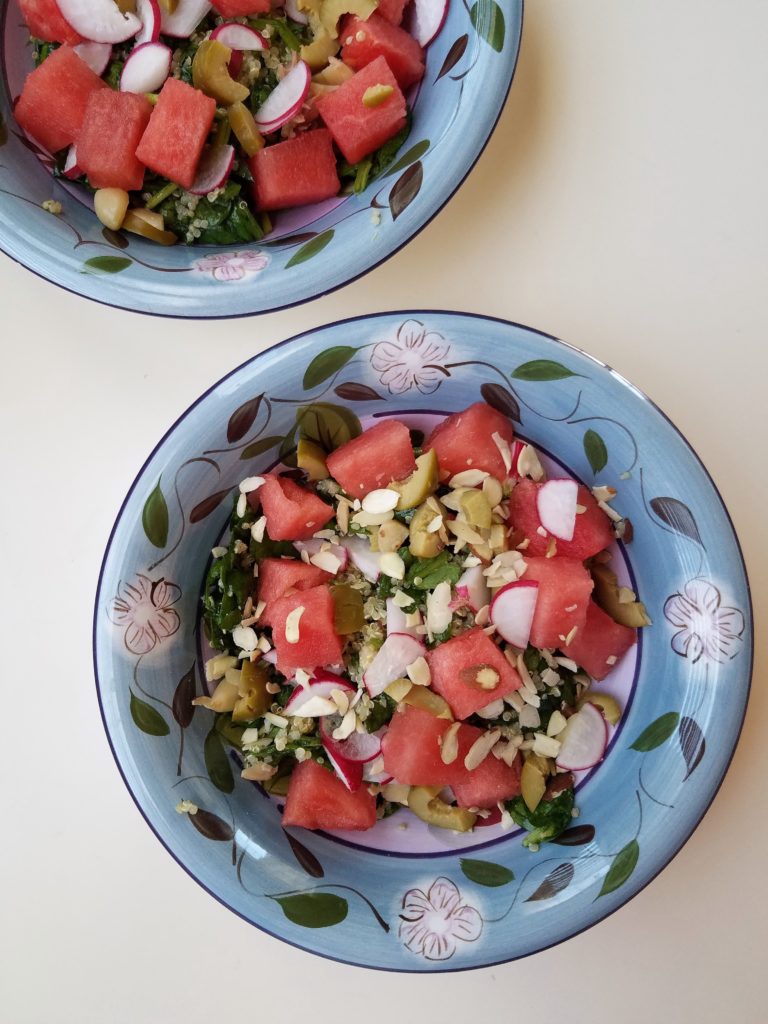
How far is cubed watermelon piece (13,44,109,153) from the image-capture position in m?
1.12

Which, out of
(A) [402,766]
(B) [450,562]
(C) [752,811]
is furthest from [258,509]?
(C) [752,811]

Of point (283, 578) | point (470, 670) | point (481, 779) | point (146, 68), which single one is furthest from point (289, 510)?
point (146, 68)

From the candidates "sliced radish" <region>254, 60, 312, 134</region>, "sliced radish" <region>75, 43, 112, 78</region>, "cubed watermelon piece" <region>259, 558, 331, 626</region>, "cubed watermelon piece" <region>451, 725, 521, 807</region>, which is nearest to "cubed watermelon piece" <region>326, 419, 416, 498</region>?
"cubed watermelon piece" <region>259, 558, 331, 626</region>

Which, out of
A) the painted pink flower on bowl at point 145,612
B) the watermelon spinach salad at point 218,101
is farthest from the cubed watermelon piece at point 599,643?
the watermelon spinach salad at point 218,101

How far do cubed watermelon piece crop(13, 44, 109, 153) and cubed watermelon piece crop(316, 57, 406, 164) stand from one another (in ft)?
1.08

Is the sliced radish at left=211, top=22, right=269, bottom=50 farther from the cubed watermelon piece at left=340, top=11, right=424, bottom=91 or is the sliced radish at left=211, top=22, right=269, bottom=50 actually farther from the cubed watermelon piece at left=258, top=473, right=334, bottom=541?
the cubed watermelon piece at left=258, top=473, right=334, bottom=541

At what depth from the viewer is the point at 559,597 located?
3.42 ft

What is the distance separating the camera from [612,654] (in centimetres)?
111

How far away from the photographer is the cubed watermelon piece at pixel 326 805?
111 cm

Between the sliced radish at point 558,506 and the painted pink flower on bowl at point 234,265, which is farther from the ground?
the painted pink flower on bowl at point 234,265

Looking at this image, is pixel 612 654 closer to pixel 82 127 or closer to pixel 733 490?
pixel 733 490

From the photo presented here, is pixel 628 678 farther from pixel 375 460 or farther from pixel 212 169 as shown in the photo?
pixel 212 169

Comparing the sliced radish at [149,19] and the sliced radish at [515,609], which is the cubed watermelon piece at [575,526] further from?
the sliced radish at [149,19]

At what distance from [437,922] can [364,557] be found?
493 millimetres
